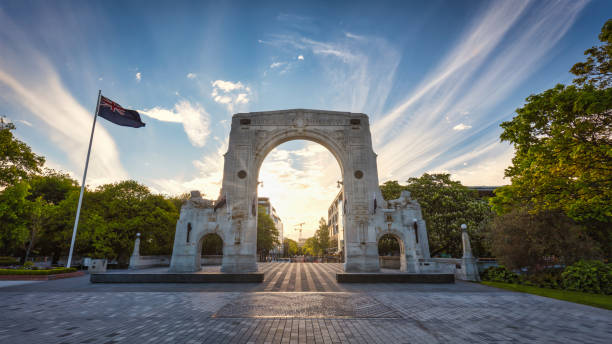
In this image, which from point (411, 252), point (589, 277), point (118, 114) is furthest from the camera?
point (411, 252)

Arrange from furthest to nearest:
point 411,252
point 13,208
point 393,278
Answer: point 13,208
point 411,252
point 393,278

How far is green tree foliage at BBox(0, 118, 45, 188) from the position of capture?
1918 centimetres

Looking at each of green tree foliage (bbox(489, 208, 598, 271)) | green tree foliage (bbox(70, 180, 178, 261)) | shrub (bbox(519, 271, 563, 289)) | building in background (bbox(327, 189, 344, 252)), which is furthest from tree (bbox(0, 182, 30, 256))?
building in background (bbox(327, 189, 344, 252))

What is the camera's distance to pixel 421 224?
20.7 m

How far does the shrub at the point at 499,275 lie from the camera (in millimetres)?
16031

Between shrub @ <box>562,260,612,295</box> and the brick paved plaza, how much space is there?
4.84 metres

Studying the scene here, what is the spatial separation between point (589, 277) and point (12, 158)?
40.0 meters

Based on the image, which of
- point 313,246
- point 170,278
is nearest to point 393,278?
point 170,278

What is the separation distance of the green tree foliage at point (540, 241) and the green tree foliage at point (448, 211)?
8247mm

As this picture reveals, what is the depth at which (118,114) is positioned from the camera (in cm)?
1938

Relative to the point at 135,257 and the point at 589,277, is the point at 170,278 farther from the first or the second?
the point at 589,277

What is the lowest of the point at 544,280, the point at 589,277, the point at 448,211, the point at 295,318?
the point at 544,280

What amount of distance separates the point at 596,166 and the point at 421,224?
11577 mm

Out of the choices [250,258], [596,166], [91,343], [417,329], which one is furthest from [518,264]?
[91,343]
